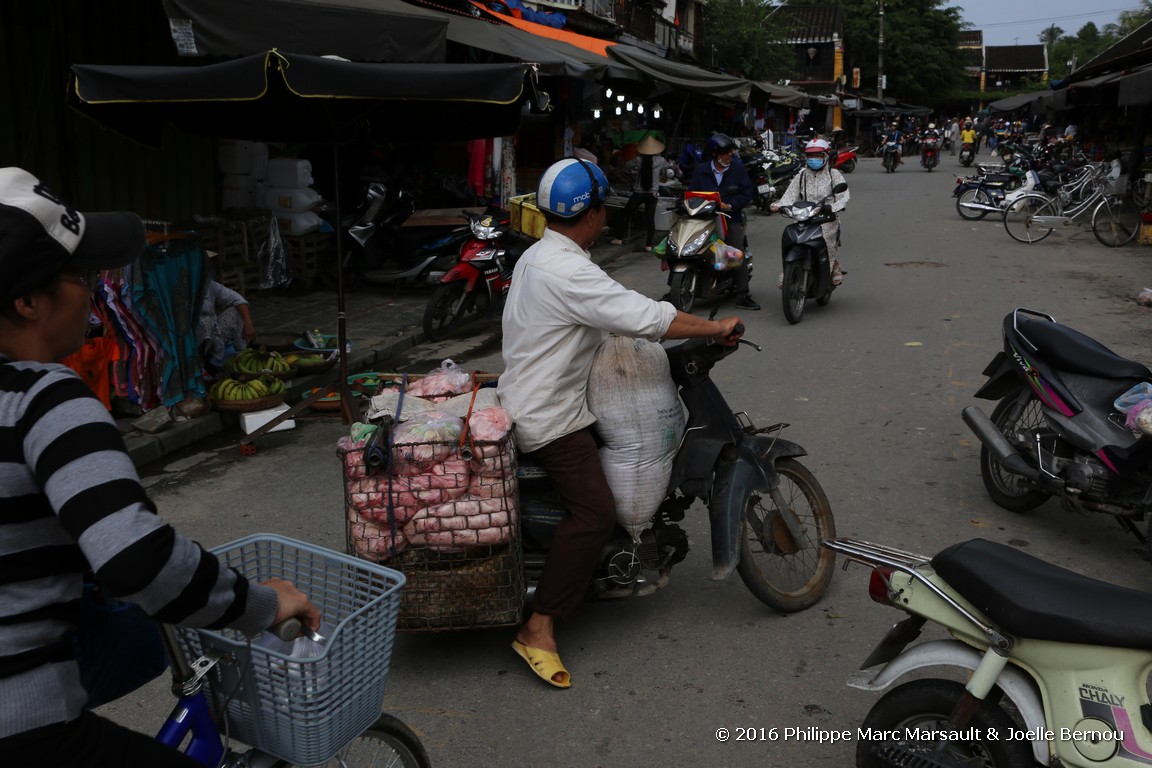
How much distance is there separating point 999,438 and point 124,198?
787 centimetres

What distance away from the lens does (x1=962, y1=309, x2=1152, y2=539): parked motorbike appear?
4.36 m

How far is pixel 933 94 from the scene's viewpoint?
63.5 metres

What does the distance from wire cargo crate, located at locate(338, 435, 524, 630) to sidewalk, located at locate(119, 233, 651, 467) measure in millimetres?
3201

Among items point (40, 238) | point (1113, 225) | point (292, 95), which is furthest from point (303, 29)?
point (1113, 225)

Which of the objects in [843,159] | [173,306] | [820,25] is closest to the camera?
[173,306]

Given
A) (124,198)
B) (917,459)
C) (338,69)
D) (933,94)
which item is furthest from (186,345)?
(933,94)

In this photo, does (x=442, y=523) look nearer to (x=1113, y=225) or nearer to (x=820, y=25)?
(x=1113, y=225)

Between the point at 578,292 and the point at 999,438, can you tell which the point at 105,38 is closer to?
the point at 578,292

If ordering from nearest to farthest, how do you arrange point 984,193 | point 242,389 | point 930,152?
1. point 242,389
2. point 984,193
3. point 930,152

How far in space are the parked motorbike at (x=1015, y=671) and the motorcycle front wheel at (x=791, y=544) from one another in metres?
1.12

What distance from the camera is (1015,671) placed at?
7.98 feet

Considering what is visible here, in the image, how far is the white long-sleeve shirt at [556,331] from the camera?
329 cm

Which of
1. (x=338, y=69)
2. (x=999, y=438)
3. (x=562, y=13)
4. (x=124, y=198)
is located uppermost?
(x=562, y=13)

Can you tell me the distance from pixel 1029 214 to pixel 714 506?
14.7 metres
